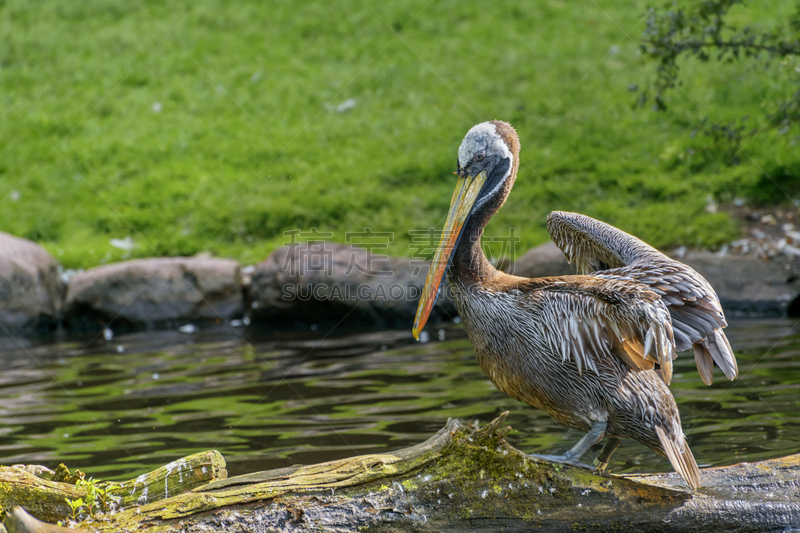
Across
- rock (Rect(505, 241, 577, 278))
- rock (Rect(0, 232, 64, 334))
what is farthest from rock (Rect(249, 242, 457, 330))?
rock (Rect(0, 232, 64, 334))

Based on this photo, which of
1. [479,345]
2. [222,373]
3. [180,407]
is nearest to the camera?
[479,345]

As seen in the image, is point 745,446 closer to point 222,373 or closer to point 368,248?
point 222,373

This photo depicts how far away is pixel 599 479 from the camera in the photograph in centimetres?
304

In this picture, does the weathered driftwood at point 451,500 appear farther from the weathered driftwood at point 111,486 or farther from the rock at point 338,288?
the rock at point 338,288

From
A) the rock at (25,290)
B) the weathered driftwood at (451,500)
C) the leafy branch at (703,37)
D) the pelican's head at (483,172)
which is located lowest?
the rock at (25,290)

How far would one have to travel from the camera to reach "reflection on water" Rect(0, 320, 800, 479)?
4.88 m

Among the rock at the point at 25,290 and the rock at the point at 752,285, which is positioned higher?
the rock at the point at 752,285

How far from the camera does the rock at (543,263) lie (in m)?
8.43

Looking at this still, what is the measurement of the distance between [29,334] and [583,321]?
26.4ft

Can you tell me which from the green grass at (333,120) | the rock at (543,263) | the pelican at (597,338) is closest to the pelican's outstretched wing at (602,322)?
the pelican at (597,338)

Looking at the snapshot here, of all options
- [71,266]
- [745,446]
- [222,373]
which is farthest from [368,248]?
[745,446]

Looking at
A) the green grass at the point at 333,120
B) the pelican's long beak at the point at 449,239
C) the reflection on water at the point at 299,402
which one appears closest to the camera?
the pelican's long beak at the point at 449,239

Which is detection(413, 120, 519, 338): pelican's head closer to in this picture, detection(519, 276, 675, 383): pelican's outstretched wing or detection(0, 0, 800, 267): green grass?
detection(519, 276, 675, 383): pelican's outstretched wing

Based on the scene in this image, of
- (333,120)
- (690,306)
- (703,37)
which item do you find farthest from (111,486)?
(333,120)
